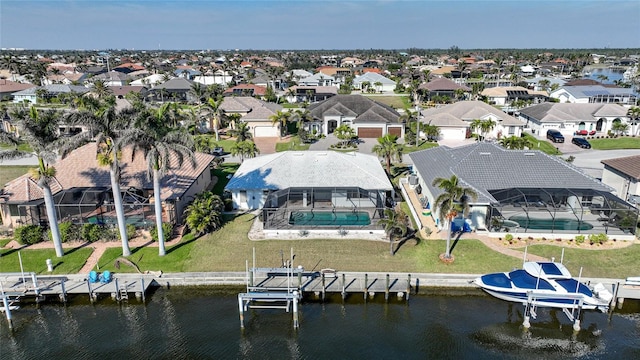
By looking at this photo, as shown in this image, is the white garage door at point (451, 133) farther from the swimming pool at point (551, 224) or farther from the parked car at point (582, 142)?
the swimming pool at point (551, 224)

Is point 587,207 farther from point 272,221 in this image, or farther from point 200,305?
point 200,305

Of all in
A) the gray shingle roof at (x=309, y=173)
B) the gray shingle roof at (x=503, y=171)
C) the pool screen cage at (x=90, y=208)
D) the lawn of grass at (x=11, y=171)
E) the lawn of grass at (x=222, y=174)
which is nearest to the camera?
the pool screen cage at (x=90, y=208)

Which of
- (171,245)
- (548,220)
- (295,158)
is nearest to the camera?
(171,245)

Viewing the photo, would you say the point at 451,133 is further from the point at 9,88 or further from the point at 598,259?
the point at 9,88

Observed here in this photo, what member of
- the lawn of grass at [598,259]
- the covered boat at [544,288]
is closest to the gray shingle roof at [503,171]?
the lawn of grass at [598,259]

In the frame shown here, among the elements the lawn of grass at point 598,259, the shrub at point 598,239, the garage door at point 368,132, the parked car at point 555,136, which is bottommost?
the lawn of grass at point 598,259

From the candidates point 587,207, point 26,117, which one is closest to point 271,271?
point 26,117

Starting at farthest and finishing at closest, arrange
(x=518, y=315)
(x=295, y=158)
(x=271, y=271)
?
1. (x=295, y=158)
2. (x=271, y=271)
3. (x=518, y=315)
